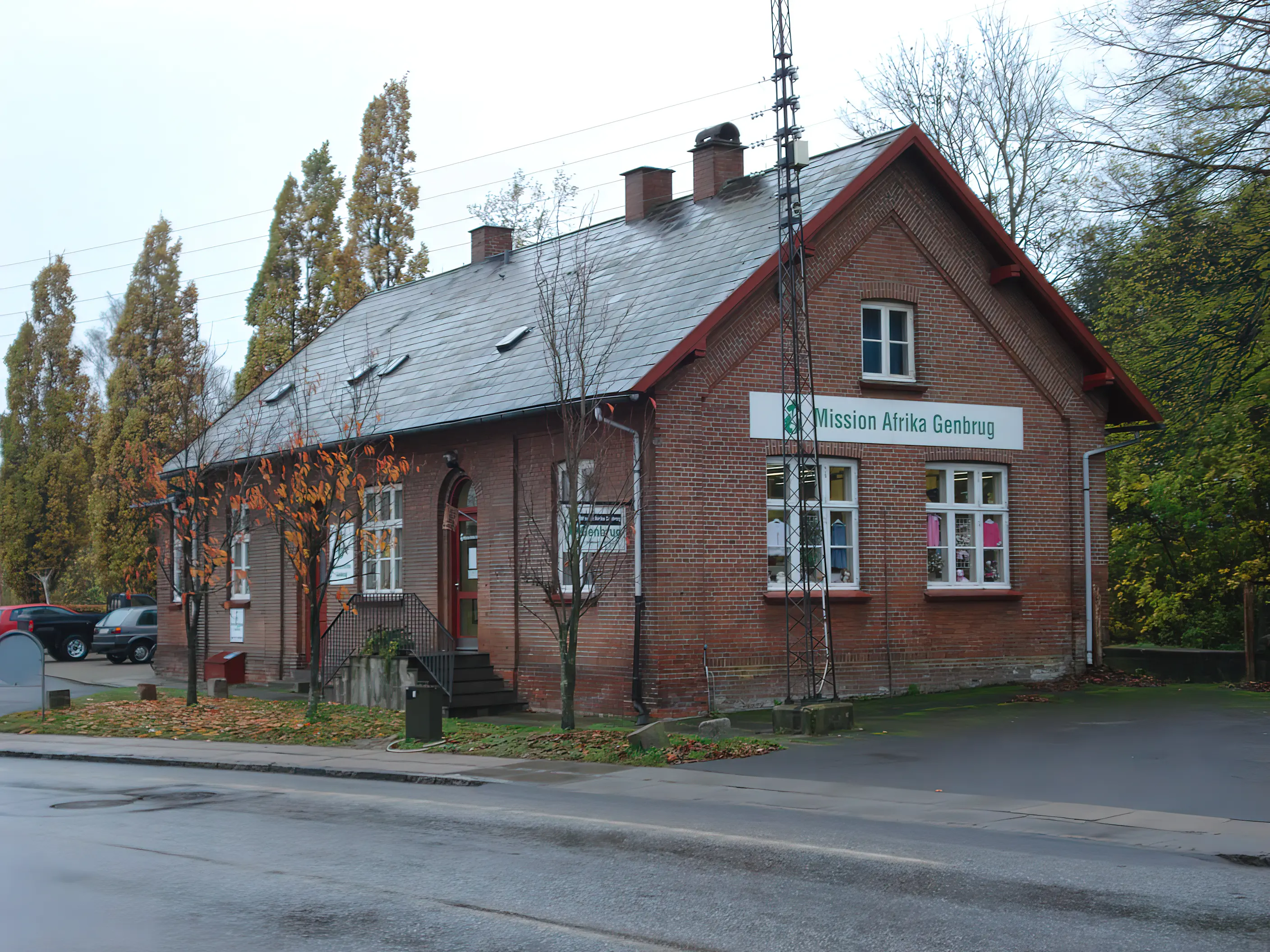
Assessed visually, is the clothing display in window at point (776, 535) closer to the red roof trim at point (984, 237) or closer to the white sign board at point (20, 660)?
the red roof trim at point (984, 237)

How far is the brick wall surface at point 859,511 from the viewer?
62.3 ft

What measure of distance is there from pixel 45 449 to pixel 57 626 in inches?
585

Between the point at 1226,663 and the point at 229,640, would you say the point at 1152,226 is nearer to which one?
the point at 1226,663

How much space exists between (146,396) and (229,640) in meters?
22.5

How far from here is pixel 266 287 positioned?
1827 inches

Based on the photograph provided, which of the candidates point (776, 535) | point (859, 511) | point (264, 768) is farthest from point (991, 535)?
point (264, 768)

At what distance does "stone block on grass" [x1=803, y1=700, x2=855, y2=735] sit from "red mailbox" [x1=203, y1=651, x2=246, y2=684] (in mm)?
15164

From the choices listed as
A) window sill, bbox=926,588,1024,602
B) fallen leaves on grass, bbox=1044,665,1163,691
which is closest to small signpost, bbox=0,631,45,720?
window sill, bbox=926,588,1024,602

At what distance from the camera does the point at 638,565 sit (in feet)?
61.5

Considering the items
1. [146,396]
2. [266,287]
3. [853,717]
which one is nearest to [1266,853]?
[853,717]

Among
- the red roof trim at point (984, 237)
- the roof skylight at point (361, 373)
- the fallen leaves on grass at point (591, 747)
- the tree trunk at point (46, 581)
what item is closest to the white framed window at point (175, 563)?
the roof skylight at point (361, 373)

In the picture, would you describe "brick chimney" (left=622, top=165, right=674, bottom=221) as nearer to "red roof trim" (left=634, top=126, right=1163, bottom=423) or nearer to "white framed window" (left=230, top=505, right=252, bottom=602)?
"red roof trim" (left=634, top=126, right=1163, bottom=423)

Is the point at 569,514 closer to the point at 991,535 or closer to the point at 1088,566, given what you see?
the point at 991,535

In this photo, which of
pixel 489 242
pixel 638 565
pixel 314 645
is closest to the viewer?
pixel 638 565
